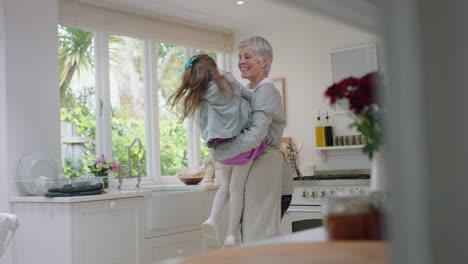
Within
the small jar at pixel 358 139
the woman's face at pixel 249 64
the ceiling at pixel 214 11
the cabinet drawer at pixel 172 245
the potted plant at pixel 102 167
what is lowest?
the cabinet drawer at pixel 172 245

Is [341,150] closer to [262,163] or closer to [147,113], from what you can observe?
[147,113]

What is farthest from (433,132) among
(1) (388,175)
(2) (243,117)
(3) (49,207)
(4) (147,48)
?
(4) (147,48)

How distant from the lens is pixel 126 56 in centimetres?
506

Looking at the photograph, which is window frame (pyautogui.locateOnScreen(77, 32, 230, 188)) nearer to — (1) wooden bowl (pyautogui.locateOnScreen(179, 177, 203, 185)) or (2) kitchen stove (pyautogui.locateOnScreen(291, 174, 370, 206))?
(1) wooden bowl (pyautogui.locateOnScreen(179, 177, 203, 185))

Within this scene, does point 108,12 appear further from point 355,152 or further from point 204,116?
point 204,116

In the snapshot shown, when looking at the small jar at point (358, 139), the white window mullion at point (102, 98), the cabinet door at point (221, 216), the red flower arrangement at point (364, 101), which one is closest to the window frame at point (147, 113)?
the white window mullion at point (102, 98)

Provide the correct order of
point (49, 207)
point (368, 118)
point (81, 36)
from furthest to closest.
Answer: point (81, 36), point (49, 207), point (368, 118)

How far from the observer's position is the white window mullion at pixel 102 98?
471 cm

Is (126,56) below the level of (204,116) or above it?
above

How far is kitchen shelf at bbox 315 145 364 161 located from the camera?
4.93 m

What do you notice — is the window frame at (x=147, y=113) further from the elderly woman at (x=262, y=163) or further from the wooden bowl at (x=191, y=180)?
the elderly woman at (x=262, y=163)

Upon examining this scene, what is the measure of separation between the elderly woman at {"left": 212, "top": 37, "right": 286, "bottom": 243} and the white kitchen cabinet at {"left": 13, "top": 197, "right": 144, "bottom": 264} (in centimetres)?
128

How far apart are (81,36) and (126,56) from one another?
0.49 metres

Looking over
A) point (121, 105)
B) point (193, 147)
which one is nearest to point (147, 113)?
point (121, 105)
